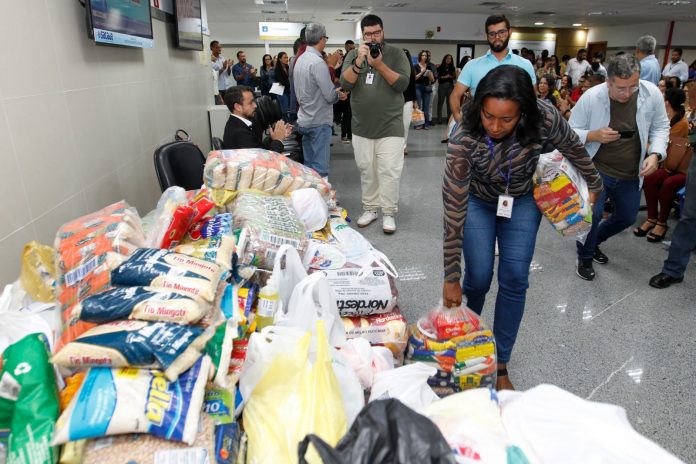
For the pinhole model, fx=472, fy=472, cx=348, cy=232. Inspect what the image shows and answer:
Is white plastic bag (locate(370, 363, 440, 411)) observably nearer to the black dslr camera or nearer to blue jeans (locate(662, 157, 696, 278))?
blue jeans (locate(662, 157, 696, 278))

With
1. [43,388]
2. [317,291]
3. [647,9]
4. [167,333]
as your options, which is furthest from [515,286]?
[647,9]

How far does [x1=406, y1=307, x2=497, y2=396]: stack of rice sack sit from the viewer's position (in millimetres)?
1706

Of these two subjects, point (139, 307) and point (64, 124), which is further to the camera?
point (64, 124)

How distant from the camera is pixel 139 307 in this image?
1.21m

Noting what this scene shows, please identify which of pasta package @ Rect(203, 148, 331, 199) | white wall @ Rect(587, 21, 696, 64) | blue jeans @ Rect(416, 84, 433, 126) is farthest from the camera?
white wall @ Rect(587, 21, 696, 64)

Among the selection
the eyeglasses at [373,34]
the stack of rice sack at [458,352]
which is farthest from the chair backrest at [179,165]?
the stack of rice sack at [458,352]

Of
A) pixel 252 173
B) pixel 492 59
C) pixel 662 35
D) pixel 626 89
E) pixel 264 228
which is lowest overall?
pixel 264 228

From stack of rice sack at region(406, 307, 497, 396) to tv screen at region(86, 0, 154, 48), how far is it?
2.08 m

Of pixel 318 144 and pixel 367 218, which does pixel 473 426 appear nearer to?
pixel 367 218

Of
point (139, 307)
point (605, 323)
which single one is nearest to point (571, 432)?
point (139, 307)

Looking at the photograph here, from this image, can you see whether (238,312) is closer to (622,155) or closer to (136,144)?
(136,144)

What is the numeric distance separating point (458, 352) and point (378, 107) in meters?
2.25

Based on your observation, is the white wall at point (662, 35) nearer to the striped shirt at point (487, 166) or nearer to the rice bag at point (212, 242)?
the striped shirt at point (487, 166)

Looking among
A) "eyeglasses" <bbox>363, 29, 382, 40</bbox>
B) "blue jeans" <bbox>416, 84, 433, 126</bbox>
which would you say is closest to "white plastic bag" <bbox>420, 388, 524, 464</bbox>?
"eyeglasses" <bbox>363, 29, 382, 40</bbox>
